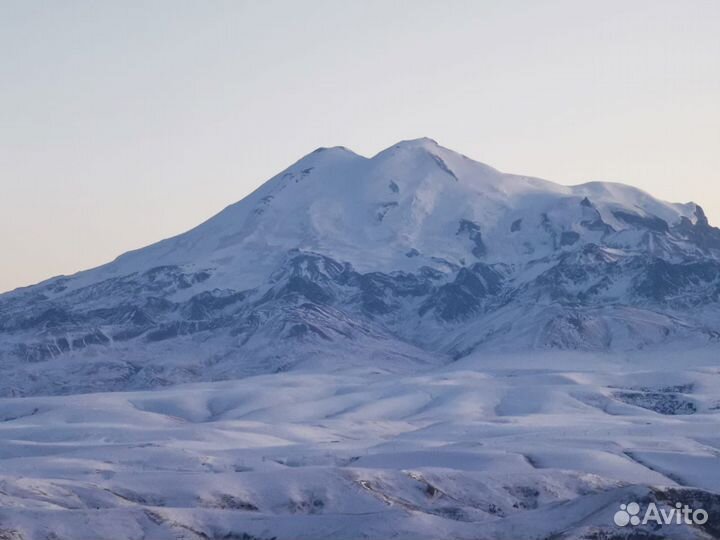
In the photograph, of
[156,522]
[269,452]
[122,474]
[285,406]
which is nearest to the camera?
[156,522]

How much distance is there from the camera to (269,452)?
133m

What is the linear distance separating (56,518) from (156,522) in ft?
17.7

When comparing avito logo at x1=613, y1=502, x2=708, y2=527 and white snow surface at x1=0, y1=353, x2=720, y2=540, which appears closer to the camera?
avito logo at x1=613, y1=502, x2=708, y2=527

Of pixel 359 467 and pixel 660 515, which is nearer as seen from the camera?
pixel 660 515

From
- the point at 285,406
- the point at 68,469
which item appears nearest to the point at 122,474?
the point at 68,469

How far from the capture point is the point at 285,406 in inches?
7717

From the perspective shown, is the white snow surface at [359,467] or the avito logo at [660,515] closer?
the avito logo at [660,515]

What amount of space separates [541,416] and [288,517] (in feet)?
311

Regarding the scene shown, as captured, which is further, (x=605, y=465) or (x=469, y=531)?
(x=605, y=465)

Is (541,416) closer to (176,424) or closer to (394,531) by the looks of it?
(176,424)

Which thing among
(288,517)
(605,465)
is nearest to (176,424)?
(605,465)

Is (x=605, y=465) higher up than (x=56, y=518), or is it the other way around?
(x=56, y=518)

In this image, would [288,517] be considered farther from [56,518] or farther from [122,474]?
[122,474]

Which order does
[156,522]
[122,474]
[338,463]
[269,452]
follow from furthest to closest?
1. [269,452]
2. [338,463]
3. [122,474]
4. [156,522]
